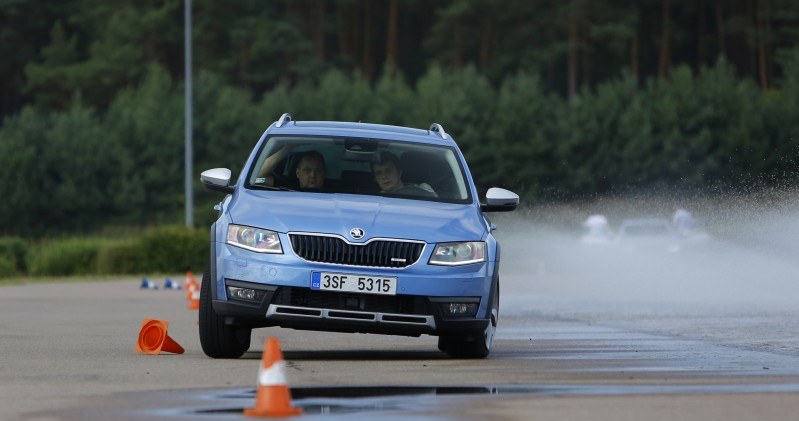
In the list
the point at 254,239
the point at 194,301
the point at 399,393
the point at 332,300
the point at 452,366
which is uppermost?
the point at 254,239

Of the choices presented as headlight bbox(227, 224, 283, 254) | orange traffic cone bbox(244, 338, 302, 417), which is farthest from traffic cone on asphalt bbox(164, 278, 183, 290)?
orange traffic cone bbox(244, 338, 302, 417)

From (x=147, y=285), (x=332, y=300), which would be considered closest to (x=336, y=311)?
(x=332, y=300)

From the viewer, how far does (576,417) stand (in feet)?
31.4

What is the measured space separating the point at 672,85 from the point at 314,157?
67833 mm

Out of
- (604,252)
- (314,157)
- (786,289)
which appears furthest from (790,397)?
(604,252)

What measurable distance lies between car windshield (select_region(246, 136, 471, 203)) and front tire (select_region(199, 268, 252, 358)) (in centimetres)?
104

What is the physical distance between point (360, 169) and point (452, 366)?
1.94 m

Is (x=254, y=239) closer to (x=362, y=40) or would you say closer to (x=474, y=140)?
(x=474, y=140)

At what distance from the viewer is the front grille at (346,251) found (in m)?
13.0

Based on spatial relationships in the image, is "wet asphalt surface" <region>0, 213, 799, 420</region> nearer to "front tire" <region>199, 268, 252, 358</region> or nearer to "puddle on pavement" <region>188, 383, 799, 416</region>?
"puddle on pavement" <region>188, 383, 799, 416</region>

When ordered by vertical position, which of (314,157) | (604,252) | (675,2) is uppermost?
(675,2)

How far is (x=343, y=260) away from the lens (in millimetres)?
12984

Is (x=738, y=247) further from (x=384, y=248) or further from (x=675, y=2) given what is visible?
(x=675, y=2)

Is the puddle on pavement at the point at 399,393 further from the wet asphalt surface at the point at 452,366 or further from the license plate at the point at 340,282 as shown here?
the license plate at the point at 340,282
